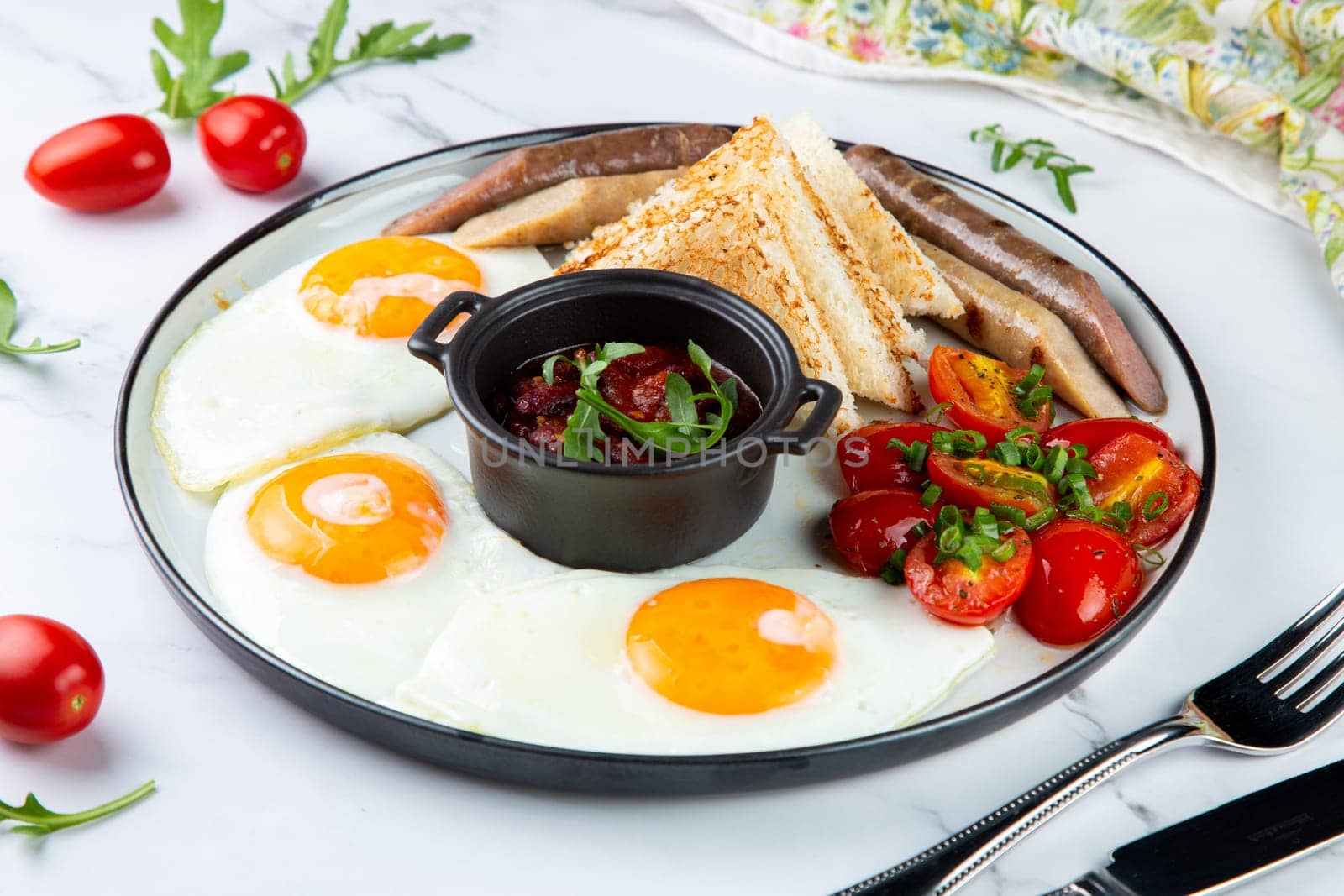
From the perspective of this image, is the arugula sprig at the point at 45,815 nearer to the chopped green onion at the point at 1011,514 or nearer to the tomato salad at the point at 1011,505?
the tomato salad at the point at 1011,505

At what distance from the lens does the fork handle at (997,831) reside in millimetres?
2668

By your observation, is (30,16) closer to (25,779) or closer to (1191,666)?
(25,779)

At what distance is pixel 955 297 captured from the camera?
4.13 m

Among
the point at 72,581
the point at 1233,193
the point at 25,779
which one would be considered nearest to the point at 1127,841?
the point at 25,779

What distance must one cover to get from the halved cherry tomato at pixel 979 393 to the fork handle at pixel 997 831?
101cm

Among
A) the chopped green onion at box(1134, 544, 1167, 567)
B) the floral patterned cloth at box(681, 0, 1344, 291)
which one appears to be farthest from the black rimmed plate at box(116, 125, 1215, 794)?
the floral patterned cloth at box(681, 0, 1344, 291)

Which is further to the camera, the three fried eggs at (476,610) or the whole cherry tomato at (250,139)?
the whole cherry tomato at (250,139)

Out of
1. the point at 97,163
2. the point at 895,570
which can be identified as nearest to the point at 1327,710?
the point at 895,570

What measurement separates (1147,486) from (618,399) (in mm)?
1409

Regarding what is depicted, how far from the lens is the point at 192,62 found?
17.3 ft

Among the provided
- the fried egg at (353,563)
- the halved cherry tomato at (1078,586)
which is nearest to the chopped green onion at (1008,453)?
the halved cherry tomato at (1078,586)

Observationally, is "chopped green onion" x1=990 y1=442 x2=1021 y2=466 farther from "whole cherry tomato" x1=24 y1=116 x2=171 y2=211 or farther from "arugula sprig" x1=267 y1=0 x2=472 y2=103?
"arugula sprig" x1=267 y1=0 x2=472 y2=103

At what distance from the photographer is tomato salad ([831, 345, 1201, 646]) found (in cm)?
311

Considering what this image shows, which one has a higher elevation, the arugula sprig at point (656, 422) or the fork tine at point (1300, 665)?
the fork tine at point (1300, 665)
